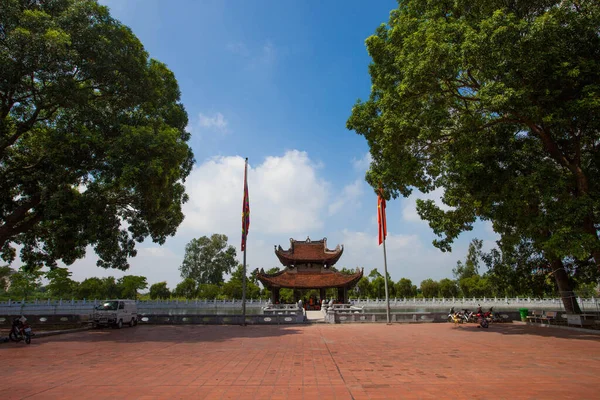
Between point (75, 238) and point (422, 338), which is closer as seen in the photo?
point (422, 338)

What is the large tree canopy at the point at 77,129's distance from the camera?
14445 mm

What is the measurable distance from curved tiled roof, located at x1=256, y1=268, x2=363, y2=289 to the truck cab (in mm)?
14700

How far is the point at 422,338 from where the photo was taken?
13328 millimetres

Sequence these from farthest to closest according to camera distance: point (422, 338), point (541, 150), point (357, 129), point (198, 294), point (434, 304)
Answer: point (198, 294) < point (434, 304) < point (357, 129) < point (541, 150) < point (422, 338)

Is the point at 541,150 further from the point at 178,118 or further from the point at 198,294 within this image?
the point at 198,294

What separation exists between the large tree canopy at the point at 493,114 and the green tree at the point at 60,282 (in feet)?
170

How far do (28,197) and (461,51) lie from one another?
22.3m

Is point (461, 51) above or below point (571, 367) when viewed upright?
above

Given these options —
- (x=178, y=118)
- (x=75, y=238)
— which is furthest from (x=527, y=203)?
(x=75, y=238)

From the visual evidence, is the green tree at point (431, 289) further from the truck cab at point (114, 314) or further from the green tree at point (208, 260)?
the truck cab at point (114, 314)

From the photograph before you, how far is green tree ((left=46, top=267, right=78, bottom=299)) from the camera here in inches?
1948

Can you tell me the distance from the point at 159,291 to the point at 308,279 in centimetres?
3971

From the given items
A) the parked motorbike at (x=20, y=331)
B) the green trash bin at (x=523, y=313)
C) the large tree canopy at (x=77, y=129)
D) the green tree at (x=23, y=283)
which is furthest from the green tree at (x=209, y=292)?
the green trash bin at (x=523, y=313)

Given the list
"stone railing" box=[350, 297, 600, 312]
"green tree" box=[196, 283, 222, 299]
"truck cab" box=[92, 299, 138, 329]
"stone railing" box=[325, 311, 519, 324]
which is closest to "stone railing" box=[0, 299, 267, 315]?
"stone railing" box=[350, 297, 600, 312]
